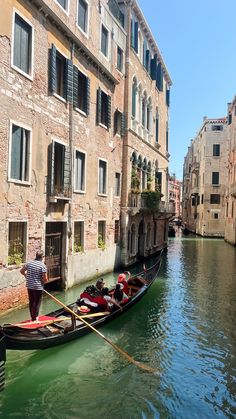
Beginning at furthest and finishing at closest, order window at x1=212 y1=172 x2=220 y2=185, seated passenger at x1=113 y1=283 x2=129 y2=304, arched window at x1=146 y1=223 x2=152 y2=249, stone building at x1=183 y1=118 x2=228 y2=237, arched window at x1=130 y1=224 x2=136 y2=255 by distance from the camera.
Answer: window at x1=212 y1=172 x2=220 y2=185, stone building at x1=183 y1=118 x2=228 y2=237, arched window at x1=146 y1=223 x2=152 y2=249, arched window at x1=130 y1=224 x2=136 y2=255, seated passenger at x1=113 y1=283 x2=129 y2=304

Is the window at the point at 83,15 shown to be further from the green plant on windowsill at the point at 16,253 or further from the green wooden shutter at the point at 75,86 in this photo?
the green plant on windowsill at the point at 16,253

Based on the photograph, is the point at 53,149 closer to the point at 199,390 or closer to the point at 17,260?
the point at 17,260

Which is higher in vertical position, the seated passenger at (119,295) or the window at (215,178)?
the window at (215,178)

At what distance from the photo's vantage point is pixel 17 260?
895 cm

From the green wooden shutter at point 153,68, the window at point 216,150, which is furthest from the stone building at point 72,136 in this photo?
the window at point 216,150

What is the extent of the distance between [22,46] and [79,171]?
4.21 meters

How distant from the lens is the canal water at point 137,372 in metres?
5.18

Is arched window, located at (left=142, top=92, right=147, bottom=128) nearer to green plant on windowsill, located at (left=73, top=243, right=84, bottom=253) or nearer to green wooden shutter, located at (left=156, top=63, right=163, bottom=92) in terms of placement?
green wooden shutter, located at (left=156, top=63, right=163, bottom=92)

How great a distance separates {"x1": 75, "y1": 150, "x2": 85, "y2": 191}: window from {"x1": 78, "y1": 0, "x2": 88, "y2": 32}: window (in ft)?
12.1

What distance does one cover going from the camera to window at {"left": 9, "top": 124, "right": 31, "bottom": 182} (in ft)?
28.9

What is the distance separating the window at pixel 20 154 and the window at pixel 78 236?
3369 mm

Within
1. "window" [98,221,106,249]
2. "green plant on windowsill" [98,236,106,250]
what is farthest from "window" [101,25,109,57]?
"green plant on windowsill" [98,236,106,250]

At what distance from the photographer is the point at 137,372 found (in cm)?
632

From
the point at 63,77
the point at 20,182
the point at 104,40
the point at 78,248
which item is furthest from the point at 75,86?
the point at 78,248
